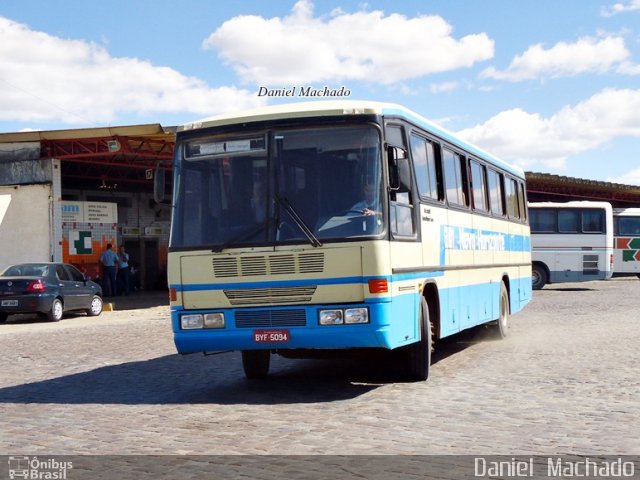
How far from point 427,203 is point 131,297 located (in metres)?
26.3

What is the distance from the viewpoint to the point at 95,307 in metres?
26.1

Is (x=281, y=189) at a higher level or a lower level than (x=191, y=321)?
higher

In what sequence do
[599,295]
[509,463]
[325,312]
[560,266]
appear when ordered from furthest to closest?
1. [560,266]
2. [599,295]
3. [325,312]
4. [509,463]

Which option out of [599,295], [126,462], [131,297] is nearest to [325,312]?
[126,462]

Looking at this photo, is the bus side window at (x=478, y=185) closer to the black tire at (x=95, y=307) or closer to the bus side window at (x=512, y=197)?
the bus side window at (x=512, y=197)

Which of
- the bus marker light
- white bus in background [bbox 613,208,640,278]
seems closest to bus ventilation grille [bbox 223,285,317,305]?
the bus marker light

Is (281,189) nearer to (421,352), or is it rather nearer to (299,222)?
(299,222)

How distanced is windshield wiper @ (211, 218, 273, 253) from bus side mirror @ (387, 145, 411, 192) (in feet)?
4.50

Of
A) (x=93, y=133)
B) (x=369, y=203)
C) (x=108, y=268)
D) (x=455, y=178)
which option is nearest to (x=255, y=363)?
(x=369, y=203)

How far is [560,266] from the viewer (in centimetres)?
3550

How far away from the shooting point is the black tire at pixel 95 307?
2589cm

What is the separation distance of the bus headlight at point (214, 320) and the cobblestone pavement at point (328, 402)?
0.80m

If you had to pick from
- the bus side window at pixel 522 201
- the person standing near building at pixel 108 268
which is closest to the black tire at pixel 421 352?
the bus side window at pixel 522 201

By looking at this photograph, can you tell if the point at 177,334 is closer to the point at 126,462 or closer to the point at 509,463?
the point at 126,462
